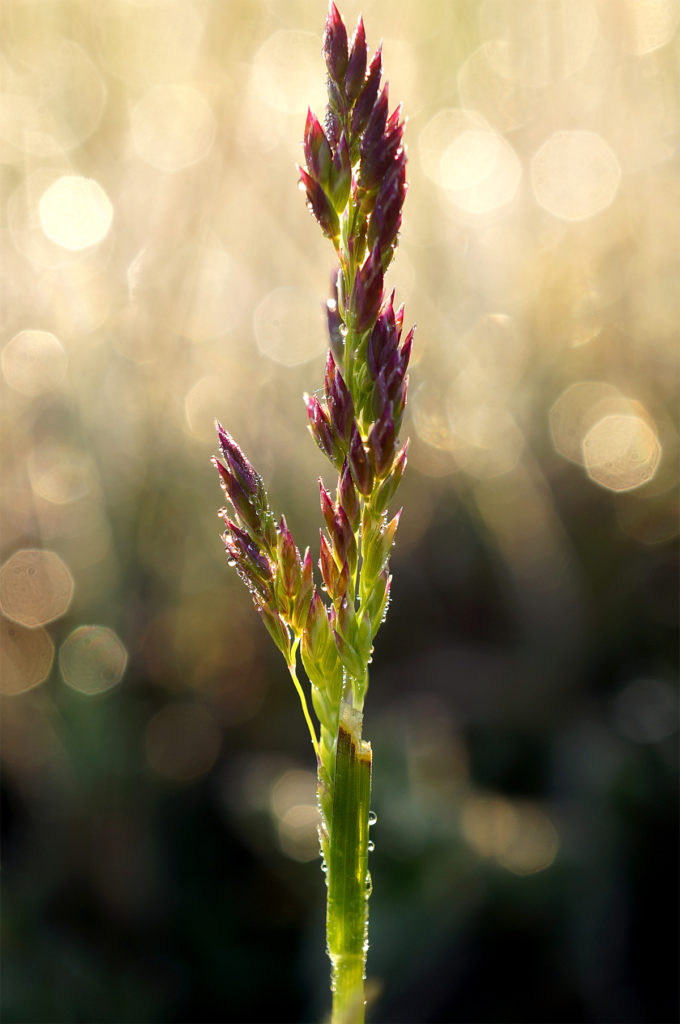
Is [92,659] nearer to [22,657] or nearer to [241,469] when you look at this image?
[22,657]

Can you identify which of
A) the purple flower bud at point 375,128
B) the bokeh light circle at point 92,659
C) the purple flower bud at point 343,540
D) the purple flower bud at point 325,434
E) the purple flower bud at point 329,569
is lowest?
the bokeh light circle at point 92,659

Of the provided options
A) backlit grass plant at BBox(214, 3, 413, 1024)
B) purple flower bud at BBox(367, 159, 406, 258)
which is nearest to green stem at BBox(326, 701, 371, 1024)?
backlit grass plant at BBox(214, 3, 413, 1024)

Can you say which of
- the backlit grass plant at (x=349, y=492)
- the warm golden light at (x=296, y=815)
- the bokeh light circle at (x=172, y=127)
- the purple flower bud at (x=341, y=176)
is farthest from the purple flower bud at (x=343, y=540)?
the bokeh light circle at (x=172, y=127)

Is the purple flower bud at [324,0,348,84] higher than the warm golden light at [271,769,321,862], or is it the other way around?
the purple flower bud at [324,0,348,84]

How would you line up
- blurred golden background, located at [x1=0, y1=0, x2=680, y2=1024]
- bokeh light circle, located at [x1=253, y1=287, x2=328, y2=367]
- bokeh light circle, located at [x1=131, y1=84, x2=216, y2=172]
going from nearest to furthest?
blurred golden background, located at [x1=0, y1=0, x2=680, y2=1024], bokeh light circle, located at [x1=131, y1=84, x2=216, y2=172], bokeh light circle, located at [x1=253, y1=287, x2=328, y2=367]

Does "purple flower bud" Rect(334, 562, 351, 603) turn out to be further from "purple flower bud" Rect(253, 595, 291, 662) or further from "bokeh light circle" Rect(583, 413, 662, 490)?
"bokeh light circle" Rect(583, 413, 662, 490)

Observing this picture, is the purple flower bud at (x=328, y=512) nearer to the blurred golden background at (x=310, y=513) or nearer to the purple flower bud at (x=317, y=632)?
the purple flower bud at (x=317, y=632)

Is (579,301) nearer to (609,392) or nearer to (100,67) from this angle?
(609,392)
